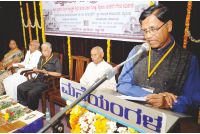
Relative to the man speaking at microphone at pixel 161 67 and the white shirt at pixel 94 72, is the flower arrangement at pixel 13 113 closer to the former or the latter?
the white shirt at pixel 94 72

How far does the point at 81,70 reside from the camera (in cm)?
412

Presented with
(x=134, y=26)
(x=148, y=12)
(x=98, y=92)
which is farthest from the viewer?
(x=134, y=26)

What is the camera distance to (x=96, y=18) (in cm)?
390

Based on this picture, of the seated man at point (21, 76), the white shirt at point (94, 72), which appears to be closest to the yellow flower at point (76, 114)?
the white shirt at point (94, 72)

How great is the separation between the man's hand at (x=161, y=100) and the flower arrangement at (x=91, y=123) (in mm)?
314

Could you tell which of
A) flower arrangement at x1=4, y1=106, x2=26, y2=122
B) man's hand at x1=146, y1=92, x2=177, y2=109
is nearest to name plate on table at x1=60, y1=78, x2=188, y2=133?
man's hand at x1=146, y1=92, x2=177, y2=109

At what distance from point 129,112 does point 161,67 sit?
950mm

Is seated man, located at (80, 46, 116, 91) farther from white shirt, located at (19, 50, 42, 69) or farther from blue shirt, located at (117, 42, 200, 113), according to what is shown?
white shirt, located at (19, 50, 42, 69)

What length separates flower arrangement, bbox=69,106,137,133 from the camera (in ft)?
4.32

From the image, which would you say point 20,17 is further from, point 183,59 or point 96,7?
point 183,59

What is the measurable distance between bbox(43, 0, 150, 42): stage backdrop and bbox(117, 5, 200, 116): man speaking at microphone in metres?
1.34

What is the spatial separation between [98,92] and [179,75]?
0.98 m

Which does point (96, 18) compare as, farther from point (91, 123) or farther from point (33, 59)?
→ point (91, 123)

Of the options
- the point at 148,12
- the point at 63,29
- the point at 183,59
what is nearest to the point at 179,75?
the point at 183,59
